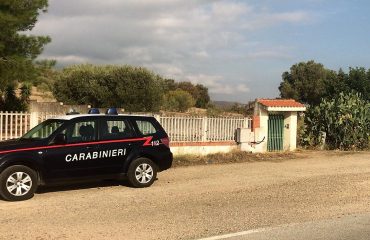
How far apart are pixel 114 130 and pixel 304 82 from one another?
55145 mm

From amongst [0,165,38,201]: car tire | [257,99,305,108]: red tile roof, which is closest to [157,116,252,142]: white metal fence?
[257,99,305,108]: red tile roof

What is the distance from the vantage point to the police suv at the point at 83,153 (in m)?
9.47

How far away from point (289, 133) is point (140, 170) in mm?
10296

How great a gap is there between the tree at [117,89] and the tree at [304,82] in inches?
1180

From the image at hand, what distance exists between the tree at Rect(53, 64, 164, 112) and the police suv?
74.7 ft

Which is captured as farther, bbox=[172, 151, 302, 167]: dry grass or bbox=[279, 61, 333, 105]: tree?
bbox=[279, 61, 333, 105]: tree

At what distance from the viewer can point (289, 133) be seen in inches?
781

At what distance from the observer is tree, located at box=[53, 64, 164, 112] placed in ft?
115

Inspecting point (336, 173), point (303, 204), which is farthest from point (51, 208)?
point (336, 173)

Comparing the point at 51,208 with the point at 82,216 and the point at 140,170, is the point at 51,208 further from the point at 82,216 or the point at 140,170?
the point at 140,170

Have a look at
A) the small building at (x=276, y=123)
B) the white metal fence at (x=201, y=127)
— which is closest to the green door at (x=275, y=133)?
the small building at (x=276, y=123)

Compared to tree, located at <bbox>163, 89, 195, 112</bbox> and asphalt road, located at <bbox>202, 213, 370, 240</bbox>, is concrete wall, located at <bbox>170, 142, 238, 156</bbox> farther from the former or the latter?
tree, located at <bbox>163, 89, 195, 112</bbox>

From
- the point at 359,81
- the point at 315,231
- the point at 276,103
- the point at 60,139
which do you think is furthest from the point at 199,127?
the point at 359,81

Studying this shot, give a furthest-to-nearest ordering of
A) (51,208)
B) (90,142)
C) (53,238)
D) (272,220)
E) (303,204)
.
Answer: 1. (90,142)
2. (303,204)
3. (51,208)
4. (272,220)
5. (53,238)
